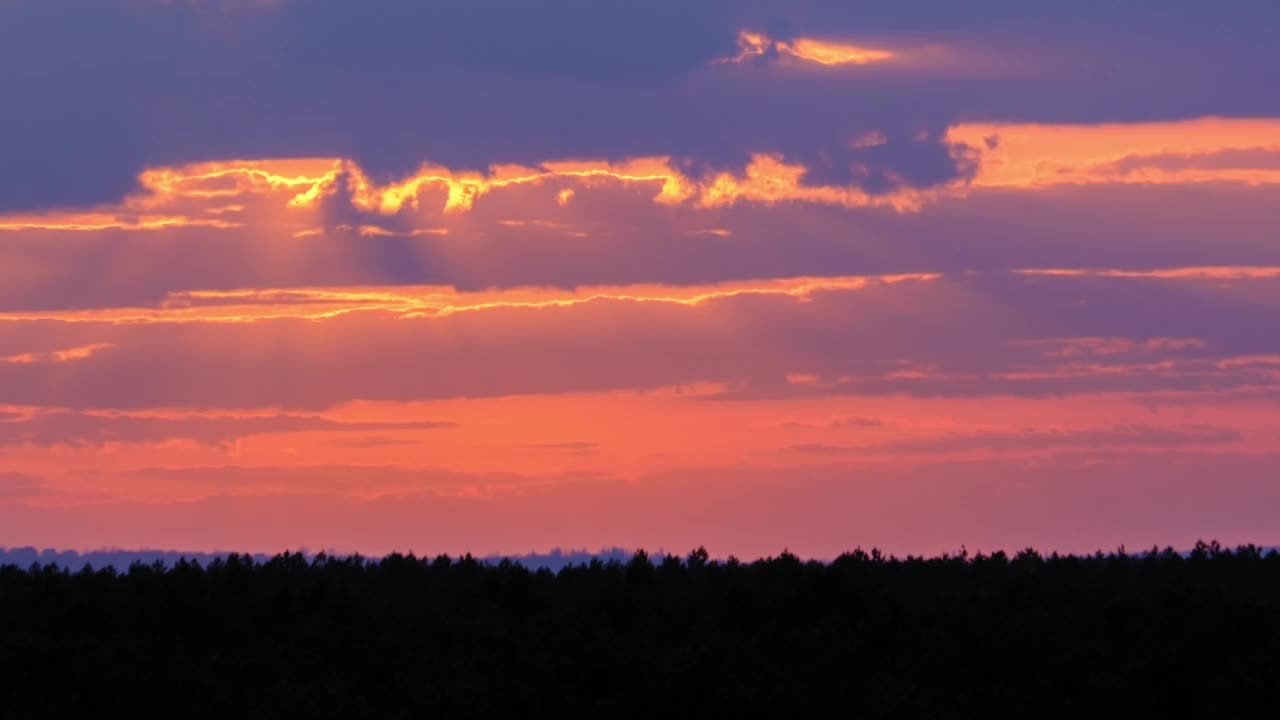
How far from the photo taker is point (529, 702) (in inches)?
985

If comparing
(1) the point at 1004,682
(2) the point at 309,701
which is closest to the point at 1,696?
(2) the point at 309,701

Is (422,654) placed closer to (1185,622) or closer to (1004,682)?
(1004,682)

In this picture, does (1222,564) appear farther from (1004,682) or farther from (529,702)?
(529,702)

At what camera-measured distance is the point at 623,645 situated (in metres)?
26.8

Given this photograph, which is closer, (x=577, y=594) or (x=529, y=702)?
(x=529, y=702)

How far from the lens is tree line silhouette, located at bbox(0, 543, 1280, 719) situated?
2509 centimetres

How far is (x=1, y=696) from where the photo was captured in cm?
2450

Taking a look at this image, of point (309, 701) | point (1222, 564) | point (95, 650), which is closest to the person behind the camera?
point (309, 701)

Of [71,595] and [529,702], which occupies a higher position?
[71,595]

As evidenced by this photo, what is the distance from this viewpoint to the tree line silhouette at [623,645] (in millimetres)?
25094

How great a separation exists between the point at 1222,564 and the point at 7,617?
24126mm

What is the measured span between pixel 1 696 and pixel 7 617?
4.38m

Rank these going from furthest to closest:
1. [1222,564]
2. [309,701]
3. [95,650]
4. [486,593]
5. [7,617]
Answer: [1222,564] → [486,593] → [7,617] → [95,650] → [309,701]

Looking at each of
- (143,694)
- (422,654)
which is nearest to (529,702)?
(422,654)
